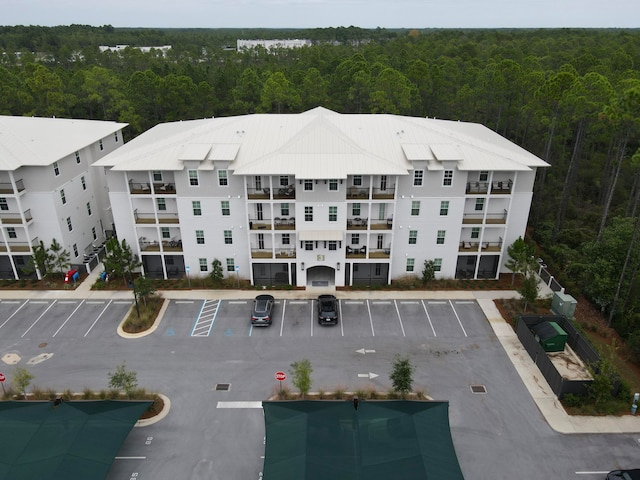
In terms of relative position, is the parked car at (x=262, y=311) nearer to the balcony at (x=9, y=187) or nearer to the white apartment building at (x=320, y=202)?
the white apartment building at (x=320, y=202)

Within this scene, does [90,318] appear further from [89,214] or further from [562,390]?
[562,390]

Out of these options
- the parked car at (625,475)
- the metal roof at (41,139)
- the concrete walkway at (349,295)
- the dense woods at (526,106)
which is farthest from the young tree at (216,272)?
the dense woods at (526,106)

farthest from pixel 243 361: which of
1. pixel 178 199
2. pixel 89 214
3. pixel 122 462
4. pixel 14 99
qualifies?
pixel 14 99

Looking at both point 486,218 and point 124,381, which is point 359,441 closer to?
point 124,381

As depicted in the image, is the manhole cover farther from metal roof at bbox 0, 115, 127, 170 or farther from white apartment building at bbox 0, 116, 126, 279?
metal roof at bbox 0, 115, 127, 170

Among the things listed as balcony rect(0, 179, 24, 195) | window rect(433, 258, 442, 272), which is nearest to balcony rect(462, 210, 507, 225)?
window rect(433, 258, 442, 272)

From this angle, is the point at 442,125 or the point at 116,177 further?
the point at 442,125
